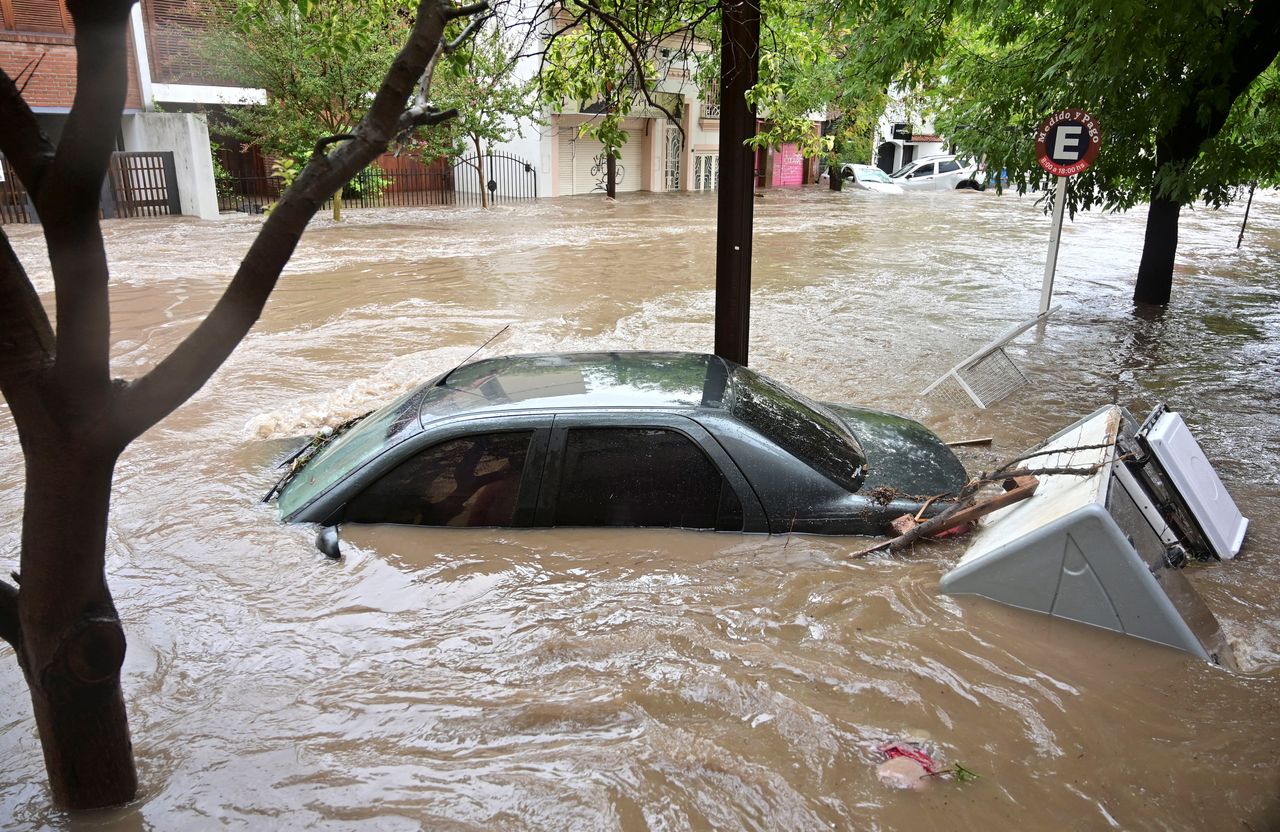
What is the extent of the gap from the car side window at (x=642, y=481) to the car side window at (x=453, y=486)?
259mm

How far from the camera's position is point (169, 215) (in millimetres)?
22906

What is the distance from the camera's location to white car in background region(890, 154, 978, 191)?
1554 inches

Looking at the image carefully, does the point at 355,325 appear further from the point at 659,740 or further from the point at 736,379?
the point at 659,740

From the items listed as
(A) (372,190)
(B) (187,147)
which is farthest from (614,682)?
(A) (372,190)

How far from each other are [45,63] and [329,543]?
2181 centimetres

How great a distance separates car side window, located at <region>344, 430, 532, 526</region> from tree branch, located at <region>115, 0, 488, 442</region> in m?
1.86

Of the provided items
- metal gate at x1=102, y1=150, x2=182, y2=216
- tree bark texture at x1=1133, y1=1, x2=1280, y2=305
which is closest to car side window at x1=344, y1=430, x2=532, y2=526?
tree bark texture at x1=1133, y1=1, x2=1280, y2=305

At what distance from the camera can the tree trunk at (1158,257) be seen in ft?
43.9

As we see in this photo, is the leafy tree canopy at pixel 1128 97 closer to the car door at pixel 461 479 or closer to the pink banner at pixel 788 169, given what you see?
the car door at pixel 461 479

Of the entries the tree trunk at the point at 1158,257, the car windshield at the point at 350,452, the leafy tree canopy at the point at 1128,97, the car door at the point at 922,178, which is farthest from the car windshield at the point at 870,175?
the car windshield at the point at 350,452

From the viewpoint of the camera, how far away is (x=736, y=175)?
641 cm

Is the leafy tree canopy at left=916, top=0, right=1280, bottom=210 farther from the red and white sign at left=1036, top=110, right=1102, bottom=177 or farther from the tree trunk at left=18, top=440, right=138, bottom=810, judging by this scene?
the tree trunk at left=18, top=440, right=138, bottom=810

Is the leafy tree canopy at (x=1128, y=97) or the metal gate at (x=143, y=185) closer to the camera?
the leafy tree canopy at (x=1128, y=97)

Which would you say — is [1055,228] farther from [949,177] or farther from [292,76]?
[949,177]
